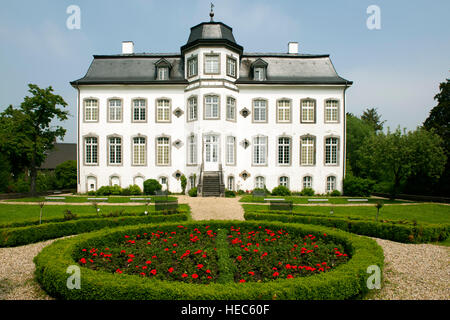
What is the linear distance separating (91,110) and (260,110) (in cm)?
1434

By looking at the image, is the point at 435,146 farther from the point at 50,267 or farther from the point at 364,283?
the point at 50,267

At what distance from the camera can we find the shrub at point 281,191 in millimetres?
21812

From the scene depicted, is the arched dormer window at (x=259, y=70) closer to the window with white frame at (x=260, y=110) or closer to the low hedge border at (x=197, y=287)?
the window with white frame at (x=260, y=110)

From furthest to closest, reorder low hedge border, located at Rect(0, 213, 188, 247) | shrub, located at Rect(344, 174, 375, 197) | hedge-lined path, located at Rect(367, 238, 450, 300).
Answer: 1. shrub, located at Rect(344, 174, 375, 197)
2. low hedge border, located at Rect(0, 213, 188, 247)
3. hedge-lined path, located at Rect(367, 238, 450, 300)

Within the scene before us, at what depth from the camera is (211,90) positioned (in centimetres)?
2177

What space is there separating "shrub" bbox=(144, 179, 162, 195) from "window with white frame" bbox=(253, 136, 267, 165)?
8.18 meters

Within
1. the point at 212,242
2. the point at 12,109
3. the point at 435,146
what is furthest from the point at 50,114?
the point at 435,146

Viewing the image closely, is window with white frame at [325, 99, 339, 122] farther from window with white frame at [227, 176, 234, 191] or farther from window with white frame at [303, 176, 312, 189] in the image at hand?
window with white frame at [227, 176, 234, 191]

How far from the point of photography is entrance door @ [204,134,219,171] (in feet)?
71.5

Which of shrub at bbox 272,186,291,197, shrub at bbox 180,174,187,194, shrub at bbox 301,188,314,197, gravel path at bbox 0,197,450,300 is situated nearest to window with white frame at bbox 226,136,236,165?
shrub at bbox 180,174,187,194

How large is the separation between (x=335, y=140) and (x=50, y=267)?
22.6 meters

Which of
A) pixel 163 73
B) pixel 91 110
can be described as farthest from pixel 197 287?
pixel 91 110

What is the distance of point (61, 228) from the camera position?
9211 millimetres
